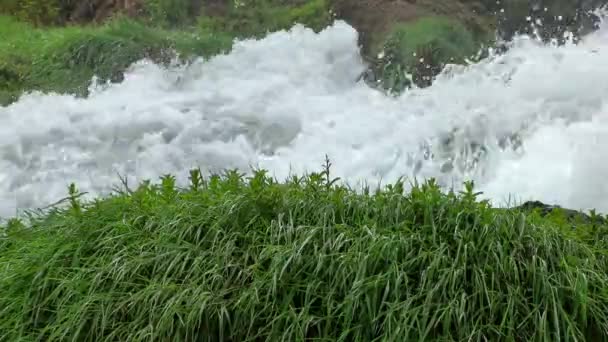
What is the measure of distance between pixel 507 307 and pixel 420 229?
592 mm

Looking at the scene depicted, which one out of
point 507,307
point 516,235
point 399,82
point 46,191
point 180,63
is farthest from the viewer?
point 180,63

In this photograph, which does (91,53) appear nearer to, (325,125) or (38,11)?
(38,11)

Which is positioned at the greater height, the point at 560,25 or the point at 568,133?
the point at 560,25

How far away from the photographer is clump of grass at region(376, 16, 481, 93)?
7.85 meters

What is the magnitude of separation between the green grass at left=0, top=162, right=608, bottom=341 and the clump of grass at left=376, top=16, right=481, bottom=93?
13.3ft

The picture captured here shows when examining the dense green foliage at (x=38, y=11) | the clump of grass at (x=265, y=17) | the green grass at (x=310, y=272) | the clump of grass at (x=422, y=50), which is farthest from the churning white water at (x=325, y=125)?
the dense green foliage at (x=38, y=11)

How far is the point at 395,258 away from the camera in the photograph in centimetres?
334

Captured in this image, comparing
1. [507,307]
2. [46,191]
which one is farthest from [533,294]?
[46,191]

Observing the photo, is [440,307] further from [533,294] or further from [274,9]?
[274,9]

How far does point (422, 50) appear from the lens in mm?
8062

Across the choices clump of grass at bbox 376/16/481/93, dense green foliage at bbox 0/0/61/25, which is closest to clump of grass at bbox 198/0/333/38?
clump of grass at bbox 376/16/481/93

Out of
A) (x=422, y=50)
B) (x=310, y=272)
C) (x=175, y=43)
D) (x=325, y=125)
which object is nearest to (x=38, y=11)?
(x=175, y=43)

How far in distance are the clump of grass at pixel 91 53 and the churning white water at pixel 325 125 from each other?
0.27 meters

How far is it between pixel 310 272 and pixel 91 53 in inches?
248
